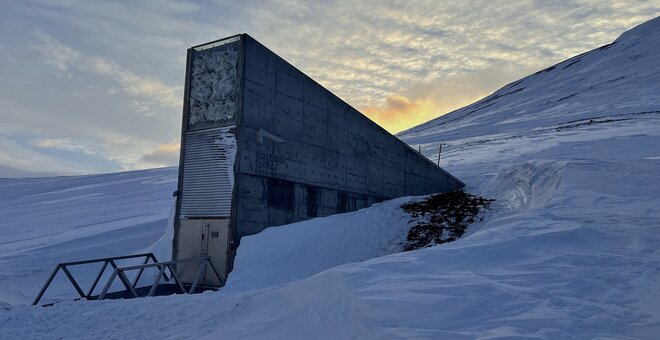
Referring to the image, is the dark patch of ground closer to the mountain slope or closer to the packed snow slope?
the packed snow slope

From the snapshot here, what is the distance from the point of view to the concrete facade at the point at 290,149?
1383 cm

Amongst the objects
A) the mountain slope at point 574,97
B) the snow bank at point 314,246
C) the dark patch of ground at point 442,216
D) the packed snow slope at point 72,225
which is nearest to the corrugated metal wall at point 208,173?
the snow bank at point 314,246

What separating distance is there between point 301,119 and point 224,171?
3.68 m

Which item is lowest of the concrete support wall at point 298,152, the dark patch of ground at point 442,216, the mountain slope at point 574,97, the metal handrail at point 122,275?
the metal handrail at point 122,275

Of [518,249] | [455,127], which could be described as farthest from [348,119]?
[455,127]

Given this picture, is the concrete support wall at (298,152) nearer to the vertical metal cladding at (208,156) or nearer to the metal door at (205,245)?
the vertical metal cladding at (208,156)

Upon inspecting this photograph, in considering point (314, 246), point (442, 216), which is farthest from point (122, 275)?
point (442, 216)

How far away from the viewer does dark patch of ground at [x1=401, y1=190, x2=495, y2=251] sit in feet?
51.9

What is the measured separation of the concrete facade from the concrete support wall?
0.03 meters

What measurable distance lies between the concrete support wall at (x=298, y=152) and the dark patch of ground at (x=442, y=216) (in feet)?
5.99

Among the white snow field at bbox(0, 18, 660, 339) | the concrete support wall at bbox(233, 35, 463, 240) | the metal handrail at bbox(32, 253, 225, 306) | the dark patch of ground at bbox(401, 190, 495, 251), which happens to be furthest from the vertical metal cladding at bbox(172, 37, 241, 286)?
the dark patch of ground at bbox(401, 190, 495, 251)

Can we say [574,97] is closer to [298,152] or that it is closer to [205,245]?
[298,152]

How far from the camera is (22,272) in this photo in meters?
15.3

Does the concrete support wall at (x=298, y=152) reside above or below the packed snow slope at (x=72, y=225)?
above
